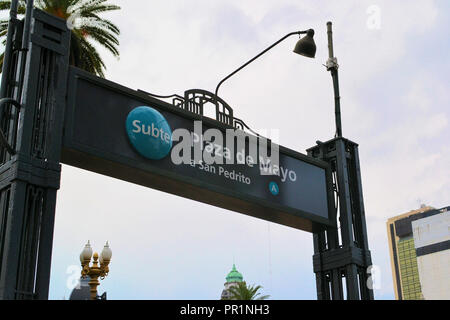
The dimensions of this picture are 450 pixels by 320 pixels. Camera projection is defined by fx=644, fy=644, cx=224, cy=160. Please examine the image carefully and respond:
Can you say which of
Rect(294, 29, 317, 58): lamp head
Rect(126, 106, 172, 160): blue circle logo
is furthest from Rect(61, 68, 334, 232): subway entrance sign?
Rect(294, 29, 317, 58): lamp head

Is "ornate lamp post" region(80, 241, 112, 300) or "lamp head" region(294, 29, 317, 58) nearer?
"lamp head" region(294, 29, 317, 58)

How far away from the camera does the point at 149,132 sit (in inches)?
442

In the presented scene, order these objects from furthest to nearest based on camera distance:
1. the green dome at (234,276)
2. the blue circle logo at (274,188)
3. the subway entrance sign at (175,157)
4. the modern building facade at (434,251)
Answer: the green dome at (234,276)
the modern building facade at (434,251)
the blue circle logo at (274,188)
the subway entrance sign at (175,157)

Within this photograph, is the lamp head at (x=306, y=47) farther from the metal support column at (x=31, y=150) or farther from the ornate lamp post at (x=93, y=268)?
the ornate lamp post at (x=93, y=268)

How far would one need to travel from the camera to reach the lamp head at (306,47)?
13.5 m

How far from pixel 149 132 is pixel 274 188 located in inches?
123

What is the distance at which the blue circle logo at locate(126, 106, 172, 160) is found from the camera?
36.3 feet

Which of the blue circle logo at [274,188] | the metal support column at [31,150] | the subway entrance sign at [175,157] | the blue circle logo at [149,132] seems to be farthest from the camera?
the blue circle logo at [274,188]

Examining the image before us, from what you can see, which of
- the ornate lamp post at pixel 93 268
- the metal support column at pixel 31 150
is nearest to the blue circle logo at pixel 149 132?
the metal support column at pixel 31 150

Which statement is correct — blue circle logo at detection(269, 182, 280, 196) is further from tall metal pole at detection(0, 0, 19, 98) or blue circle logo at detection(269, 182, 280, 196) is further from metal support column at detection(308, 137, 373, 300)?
tall metal pole at detection(0, 0, 19, 98)

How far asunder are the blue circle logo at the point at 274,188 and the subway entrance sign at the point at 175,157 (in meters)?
0.02

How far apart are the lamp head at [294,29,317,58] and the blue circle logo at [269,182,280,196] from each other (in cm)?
284
